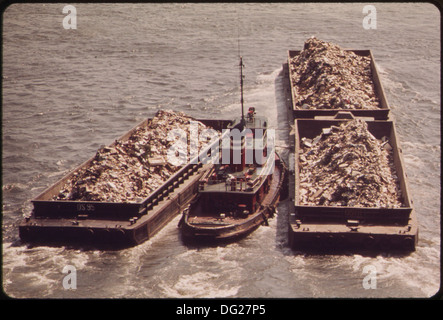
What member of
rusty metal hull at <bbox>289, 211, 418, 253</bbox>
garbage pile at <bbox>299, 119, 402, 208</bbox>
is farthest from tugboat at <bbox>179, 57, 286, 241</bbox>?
rusty metal hull at <bbox>289, 211, 418, 253</bbox>

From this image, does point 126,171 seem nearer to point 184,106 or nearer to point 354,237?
point 354,237

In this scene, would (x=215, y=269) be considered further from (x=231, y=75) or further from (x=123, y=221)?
(x=231, y=75)
